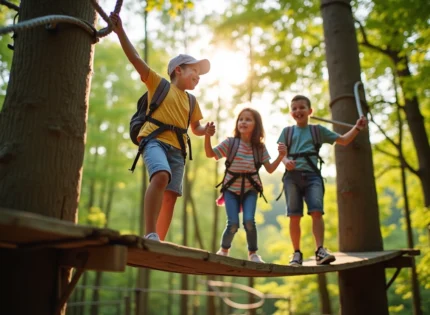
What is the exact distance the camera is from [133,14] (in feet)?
41.3

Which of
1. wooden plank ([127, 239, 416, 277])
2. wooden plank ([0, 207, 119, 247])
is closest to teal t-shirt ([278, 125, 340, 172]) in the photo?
wooden plank ([127, 239, 416, 277])

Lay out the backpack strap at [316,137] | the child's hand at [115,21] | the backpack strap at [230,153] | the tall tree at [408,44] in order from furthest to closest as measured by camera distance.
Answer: the tall tree at [408,44]
the backpack strap at [316,137]
the backpack strap at [230,153]
the child's hand at [115,21]

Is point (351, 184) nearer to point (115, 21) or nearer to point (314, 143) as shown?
point (314, 143)

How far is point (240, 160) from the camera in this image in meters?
3.80

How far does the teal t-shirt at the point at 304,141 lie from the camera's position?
13.0 ft

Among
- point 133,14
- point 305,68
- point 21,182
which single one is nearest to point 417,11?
point 305,68

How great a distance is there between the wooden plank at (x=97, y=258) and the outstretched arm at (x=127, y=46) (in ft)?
4.17

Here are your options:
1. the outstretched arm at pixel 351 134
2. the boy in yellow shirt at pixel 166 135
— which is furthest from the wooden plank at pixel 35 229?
the outstretched arm at pixel 351 134

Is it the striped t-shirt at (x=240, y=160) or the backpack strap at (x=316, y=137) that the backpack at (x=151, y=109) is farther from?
the backpack strap at (x=316, y=137)

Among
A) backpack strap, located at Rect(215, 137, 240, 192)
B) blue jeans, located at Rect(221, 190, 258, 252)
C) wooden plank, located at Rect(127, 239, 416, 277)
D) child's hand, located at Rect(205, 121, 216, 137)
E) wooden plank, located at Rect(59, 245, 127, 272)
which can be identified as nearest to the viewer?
wooden plank, located at Rect(59, 245, 127, 272)

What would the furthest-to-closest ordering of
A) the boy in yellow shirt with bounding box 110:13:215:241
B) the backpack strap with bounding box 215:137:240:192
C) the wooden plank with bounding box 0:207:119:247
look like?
the backpack strap with bounding box 215:137:240:192
the boy in yellow shirt with bounding box 110:13:215:241
the wooden plank with bounding box 0:207:119:247

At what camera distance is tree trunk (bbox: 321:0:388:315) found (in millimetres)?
4121

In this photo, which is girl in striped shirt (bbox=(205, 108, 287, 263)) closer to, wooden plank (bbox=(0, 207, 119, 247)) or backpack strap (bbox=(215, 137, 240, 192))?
backpack strap (bbox=(215, 137, 240, 192))

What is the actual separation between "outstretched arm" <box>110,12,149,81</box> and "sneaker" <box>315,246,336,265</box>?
2.08 m
